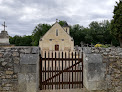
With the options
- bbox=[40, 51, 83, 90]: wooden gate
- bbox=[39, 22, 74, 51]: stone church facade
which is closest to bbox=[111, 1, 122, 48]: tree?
bbox=[39, 22, 74, 51]: stone church facade

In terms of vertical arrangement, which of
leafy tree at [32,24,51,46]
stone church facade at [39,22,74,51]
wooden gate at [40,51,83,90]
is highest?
leafy tree at [32,24,51,46]

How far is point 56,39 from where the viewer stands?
91.6 ft

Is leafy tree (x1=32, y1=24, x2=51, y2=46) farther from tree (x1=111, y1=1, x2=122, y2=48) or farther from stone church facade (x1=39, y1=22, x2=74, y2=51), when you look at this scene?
tree (x1=111, y1=1, x2=122, y2=48)

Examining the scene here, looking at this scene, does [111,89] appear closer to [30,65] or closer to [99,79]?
[99,79]

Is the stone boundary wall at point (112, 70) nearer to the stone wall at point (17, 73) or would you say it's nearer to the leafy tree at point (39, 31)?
the stone wall at point (17, 73)

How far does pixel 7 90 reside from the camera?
380 cm

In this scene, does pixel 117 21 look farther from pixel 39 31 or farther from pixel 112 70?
pixel 39 31

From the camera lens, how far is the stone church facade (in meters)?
27.1

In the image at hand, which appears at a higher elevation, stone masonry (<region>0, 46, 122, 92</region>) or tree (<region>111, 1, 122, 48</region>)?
tree (<region>111, 1, 122, 48</region>)

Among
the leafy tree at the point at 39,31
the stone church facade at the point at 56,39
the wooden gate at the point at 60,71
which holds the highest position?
the leafy tree at the point at 39,31

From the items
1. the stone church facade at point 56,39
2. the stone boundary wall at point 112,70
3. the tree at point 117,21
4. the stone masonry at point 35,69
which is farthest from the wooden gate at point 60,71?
the stone church facade at point 56,39

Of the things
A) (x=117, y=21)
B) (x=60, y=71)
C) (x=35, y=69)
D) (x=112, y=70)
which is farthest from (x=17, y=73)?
(x=117, y=21)

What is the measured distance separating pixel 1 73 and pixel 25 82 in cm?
92

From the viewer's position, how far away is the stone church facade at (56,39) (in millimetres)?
27148
